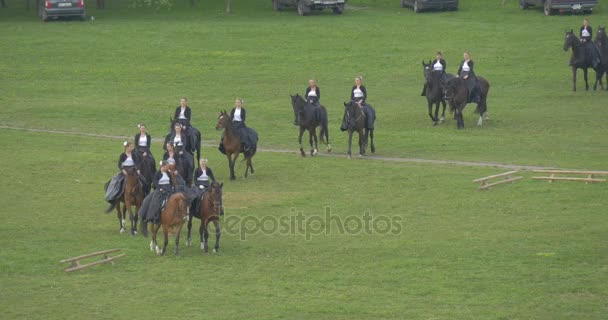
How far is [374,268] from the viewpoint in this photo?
90.1 ft

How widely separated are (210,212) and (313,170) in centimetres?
1159

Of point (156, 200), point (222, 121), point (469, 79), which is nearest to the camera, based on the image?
point (156, 200)

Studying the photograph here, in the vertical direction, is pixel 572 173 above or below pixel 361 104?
below

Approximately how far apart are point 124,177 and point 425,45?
3403 centimetres

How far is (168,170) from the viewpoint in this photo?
29562 mm

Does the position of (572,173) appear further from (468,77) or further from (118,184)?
(118,184)

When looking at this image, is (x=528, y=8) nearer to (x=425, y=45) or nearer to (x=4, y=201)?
(x=425, y=45)

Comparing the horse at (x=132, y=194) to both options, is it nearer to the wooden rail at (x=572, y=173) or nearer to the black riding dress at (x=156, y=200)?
the black riding dress at (x=156, y=200)

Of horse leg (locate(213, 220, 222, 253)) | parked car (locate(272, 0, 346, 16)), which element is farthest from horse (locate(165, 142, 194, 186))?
parked car (locate(272, 0, 346, 16))

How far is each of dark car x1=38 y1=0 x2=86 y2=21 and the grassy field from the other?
0.80 meters

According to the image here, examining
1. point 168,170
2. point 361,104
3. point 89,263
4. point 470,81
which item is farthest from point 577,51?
point 89,263

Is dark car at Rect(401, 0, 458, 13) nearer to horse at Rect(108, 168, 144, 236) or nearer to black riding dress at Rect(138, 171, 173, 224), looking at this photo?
horse at Rect(108, 168, 144, 236)

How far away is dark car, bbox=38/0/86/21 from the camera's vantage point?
67.8 metres

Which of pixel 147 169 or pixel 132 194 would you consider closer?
pixel 132 194
